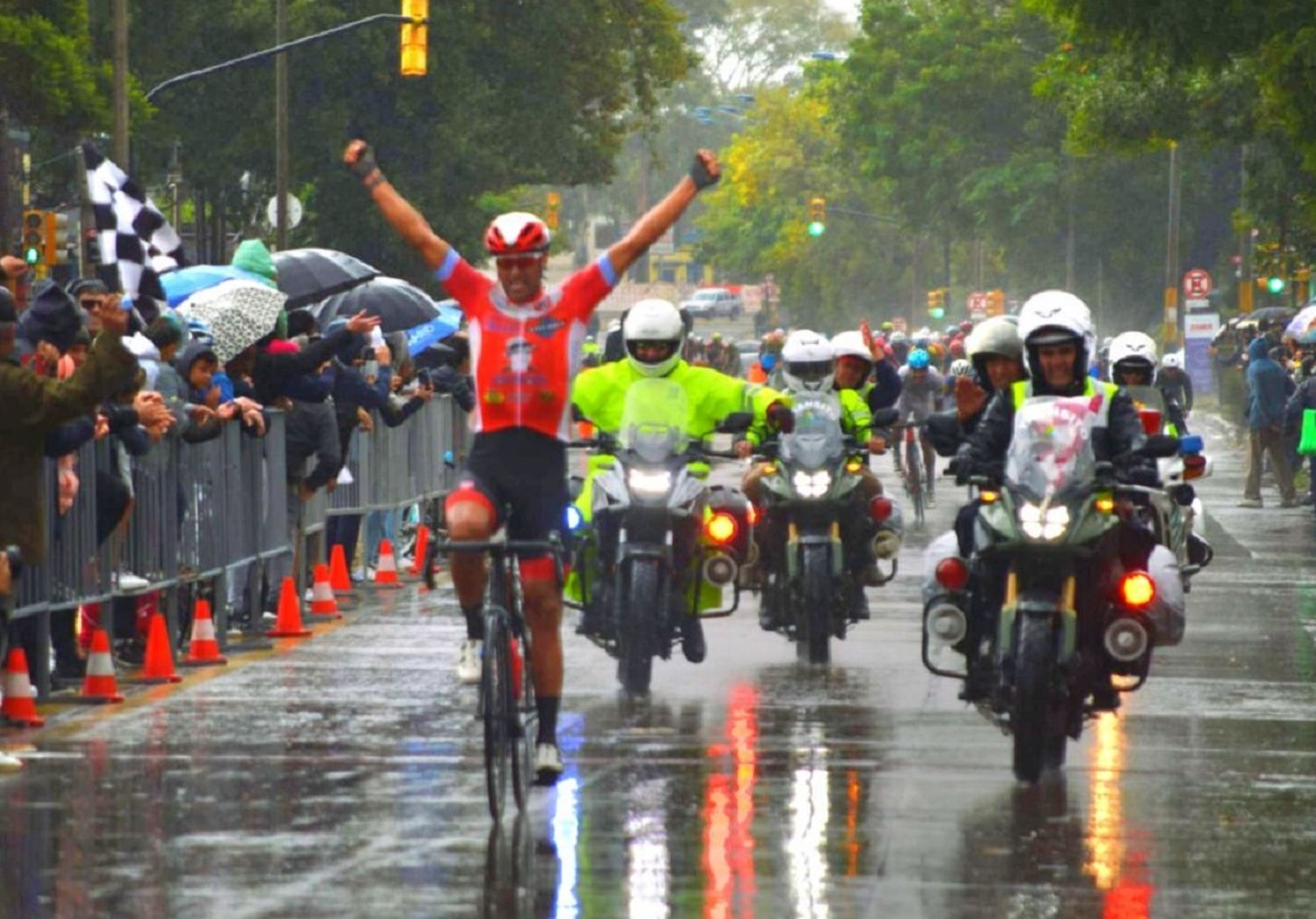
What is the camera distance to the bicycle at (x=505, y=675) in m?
9.66

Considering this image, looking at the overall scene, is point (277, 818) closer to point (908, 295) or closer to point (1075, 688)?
point (1075, 688)

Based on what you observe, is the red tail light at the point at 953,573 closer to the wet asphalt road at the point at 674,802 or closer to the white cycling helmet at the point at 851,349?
the wet asphalt road at the point at 674,802

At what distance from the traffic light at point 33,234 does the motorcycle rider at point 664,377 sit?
2457 centimetres

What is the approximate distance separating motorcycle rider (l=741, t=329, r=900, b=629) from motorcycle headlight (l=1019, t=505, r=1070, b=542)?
4.87 m

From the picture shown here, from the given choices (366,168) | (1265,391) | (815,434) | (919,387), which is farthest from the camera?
(919,387)

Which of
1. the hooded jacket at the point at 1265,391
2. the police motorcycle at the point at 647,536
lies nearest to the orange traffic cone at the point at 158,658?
the police motorcycle at the point at 647,536

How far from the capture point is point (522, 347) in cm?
1032

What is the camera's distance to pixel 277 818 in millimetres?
9906

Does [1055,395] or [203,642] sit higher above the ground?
[1055,395]

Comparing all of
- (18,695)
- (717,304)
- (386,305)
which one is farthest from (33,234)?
(717,304)

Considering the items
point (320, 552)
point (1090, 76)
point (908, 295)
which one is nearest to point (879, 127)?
point (908, 295)

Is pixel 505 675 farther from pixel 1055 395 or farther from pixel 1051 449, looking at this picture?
pixel 1055 395

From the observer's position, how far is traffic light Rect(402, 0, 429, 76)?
32125 mm

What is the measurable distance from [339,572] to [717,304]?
426ft
